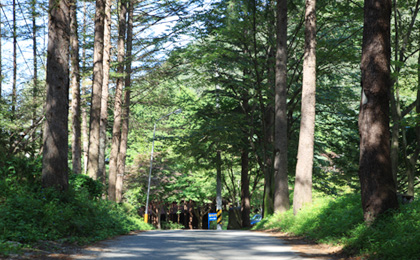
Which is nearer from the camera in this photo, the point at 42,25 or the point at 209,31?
the point at 209,31

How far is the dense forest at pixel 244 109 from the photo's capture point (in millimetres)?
9164

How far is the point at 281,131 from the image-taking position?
1973 cm

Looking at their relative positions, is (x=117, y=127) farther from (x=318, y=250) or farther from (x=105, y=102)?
(x=318, y=250)

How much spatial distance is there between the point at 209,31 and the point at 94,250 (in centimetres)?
1843

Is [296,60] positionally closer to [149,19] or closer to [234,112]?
[234,112]

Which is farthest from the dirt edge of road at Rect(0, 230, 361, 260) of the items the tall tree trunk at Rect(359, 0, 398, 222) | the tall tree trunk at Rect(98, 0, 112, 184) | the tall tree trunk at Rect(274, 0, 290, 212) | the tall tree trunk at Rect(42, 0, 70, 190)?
the tall tree trunk at Rect(98, 0, 112, 184)

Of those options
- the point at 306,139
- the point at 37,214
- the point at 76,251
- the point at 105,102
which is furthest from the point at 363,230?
the point at 105,102

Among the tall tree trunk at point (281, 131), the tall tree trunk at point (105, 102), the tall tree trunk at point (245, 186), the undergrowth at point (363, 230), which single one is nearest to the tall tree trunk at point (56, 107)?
the undergrowth at point (363, 230)

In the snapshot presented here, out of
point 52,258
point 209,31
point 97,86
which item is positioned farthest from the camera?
point 209,31

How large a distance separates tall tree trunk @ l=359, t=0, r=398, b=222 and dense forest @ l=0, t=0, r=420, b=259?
0.08 ft

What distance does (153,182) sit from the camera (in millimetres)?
45812

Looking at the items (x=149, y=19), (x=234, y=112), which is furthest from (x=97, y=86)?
(x=234, y=112)

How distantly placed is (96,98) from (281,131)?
8.40 metres

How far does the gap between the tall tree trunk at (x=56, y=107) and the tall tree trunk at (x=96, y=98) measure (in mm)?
7234
